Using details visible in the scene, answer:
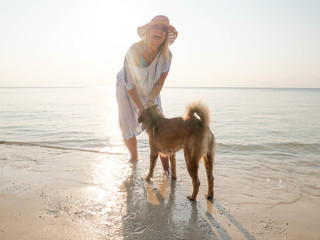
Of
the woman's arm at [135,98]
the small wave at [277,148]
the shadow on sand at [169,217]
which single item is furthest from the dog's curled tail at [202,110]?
the small wave at [277,148]

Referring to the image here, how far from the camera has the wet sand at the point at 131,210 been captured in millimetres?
2725

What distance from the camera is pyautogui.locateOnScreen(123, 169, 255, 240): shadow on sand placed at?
2.71 meters

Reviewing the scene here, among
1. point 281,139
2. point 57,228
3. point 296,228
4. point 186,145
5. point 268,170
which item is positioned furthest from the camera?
point 281,139

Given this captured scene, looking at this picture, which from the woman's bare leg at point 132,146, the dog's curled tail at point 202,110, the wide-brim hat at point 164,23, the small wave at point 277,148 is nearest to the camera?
the dog's curled tail at point 202,110

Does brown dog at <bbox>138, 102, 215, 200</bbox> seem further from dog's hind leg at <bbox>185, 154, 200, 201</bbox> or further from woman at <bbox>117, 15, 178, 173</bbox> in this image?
woman at <bbox>117, 15, 178, 173</bbox>

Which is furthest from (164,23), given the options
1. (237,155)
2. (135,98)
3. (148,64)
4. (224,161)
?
(237,155)

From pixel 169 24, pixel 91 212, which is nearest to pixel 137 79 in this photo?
pixel 169 24

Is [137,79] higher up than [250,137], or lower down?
higher up

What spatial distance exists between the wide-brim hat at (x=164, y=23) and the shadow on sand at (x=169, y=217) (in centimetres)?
301

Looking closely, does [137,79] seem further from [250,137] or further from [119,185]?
[250,137]

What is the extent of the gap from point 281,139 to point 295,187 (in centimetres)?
514

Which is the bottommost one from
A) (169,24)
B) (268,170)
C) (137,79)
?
(268,170)

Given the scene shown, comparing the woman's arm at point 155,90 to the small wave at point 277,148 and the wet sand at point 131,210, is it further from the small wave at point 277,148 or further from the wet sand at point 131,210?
the small wave at point 277,148

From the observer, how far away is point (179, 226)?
2.87 meters
